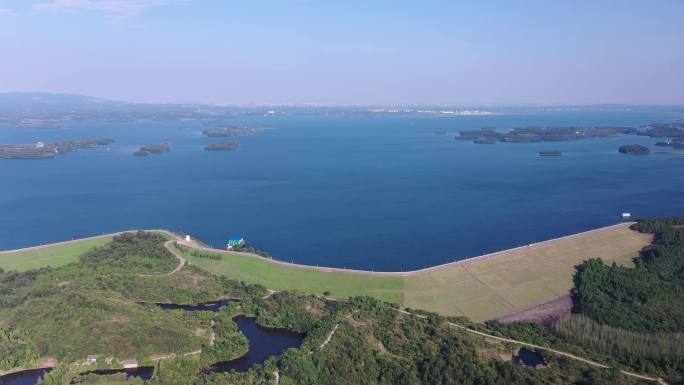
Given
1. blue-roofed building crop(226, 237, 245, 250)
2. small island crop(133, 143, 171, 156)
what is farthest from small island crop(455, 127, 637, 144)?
blue-roofed building crop(226, 237, 245, 250)

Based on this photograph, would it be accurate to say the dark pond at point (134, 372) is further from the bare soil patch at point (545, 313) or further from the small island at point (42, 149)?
the small island at point (42, 149)

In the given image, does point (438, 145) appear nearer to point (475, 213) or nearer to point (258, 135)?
point (258, 135)

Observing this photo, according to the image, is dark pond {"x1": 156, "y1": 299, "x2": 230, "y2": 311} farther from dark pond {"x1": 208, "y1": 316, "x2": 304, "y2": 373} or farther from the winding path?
the winding path

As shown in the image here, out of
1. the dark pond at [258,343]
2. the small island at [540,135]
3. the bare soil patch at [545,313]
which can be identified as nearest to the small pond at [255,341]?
the dark pond at [258,343]

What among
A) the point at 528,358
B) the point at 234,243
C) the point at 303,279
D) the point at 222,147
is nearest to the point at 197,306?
the point at 303,279

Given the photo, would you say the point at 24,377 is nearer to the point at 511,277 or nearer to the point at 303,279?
the point at 303,279
